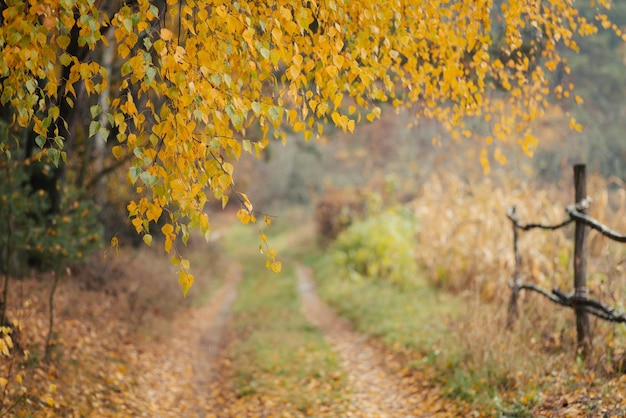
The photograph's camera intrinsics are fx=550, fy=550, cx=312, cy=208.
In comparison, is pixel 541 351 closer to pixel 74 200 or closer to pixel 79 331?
pixel 79 331

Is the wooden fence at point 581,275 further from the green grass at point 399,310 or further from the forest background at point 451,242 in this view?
the green grass at point 399,310

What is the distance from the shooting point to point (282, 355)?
7668 millimetres

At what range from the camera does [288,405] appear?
6035 mm

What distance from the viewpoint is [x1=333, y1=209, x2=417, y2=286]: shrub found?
1122cm

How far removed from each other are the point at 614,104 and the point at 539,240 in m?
13.8

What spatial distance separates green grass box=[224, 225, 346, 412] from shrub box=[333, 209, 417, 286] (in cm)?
167

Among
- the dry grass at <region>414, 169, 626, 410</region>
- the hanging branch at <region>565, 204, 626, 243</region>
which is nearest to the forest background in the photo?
the dry grass at <region>414, 169, 626, 410</region>

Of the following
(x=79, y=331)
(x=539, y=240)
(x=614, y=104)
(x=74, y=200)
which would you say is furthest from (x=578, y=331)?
(x=614, y=104)

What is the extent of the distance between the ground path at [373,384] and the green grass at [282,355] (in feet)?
0.73

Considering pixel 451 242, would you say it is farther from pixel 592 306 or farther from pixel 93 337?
pixel 93 337

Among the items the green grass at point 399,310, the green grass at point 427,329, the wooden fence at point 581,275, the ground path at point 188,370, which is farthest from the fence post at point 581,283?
the ground path at point 188,370

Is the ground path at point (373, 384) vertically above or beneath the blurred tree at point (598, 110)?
beneath

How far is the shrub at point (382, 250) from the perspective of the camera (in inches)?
442

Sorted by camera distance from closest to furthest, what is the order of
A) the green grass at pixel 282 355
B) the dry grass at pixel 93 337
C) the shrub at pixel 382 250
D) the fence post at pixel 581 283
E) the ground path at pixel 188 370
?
the dry grass at pixel 93 337 → the fence post at pixel 581 283 → the ground path at pixel 188 370 → the green grass at pixel 282 355 → the shrub at pixel 382 250
